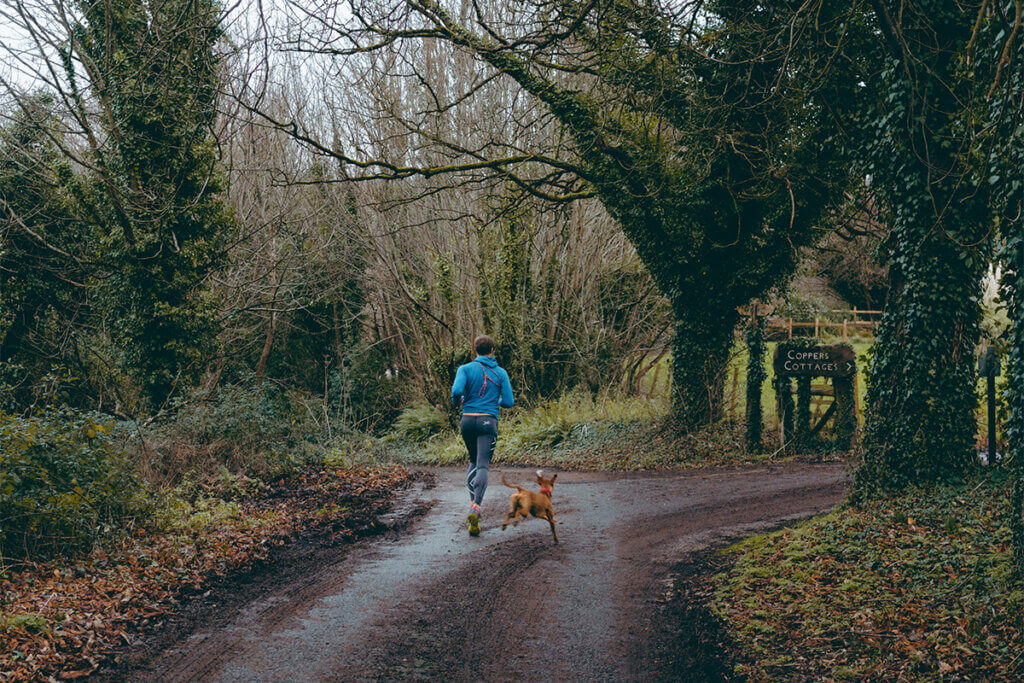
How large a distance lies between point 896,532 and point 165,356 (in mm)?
14644

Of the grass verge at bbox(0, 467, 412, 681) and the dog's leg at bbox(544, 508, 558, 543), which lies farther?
the dog's leg at bbox(544, 508, 558, 543)

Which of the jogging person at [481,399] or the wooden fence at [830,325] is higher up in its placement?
the wooden fence at [830,325]

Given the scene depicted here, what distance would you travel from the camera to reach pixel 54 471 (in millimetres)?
7551

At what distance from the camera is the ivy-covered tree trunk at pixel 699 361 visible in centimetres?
1591

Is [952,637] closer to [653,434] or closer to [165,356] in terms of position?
[653,434]

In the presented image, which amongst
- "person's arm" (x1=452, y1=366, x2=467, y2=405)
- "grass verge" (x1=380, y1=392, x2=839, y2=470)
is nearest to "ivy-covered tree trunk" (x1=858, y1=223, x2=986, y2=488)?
"person's arm" (x1=452, y1=366, x2=467, y2=405)

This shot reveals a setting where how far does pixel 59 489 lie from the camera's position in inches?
293

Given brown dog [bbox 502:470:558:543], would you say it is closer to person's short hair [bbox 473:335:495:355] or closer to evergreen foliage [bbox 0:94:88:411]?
person's short hair [bbox 473:335:495:355]

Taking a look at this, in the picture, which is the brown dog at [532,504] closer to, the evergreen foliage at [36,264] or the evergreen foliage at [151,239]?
the evergreen foliage at [151,239]

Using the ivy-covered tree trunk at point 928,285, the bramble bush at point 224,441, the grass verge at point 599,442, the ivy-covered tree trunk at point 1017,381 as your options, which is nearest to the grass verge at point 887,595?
the ivy-covered tree trunk at point 1017,381

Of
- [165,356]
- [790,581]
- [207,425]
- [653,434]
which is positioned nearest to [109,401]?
[165,356]

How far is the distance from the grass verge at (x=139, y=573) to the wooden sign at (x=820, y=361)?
8.54 meters

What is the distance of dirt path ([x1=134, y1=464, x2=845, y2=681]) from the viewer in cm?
533

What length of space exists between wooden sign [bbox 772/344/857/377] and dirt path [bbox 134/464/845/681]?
14.1ft
